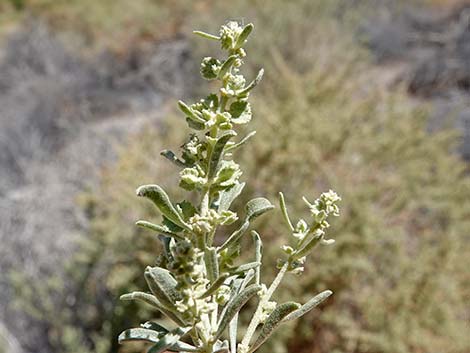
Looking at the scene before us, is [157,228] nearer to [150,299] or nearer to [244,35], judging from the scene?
[150,299]

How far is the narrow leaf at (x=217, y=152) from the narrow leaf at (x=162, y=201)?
68mm

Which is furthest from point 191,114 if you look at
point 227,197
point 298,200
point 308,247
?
point 298,200

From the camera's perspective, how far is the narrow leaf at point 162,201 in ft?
2.00

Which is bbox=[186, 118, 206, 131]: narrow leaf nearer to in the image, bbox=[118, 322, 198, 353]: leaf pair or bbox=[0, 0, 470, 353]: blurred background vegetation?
bbox=[118, 322, 198, 353]: leaf pair

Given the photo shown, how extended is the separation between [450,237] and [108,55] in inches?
310

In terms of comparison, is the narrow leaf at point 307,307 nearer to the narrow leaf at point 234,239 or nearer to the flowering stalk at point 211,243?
the flowering stalk at point 211,243

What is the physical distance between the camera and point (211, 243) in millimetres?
644

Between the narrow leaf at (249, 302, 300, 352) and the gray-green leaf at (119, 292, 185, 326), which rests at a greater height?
the gray-green leaf at (119, 292, 185, 326)

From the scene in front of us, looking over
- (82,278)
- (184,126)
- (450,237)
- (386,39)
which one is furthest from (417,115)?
(386,39)

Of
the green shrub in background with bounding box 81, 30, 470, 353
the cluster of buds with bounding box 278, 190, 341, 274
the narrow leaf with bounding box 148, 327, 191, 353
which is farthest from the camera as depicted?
the green shrub in background with bounding box 81, 30, 470, 353

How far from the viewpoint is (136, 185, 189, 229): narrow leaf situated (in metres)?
0.61

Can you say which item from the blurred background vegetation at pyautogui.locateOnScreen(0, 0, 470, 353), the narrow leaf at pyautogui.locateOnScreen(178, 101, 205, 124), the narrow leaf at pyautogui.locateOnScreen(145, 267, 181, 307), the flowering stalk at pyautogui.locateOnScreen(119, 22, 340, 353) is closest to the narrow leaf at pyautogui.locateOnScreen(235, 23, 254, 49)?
the flowering stalk at pyautogui.locateOnScreen(119, 22, 340, 353)

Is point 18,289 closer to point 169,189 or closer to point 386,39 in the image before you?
point 169,189

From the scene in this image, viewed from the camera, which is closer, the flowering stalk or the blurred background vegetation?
the flowering stalk
